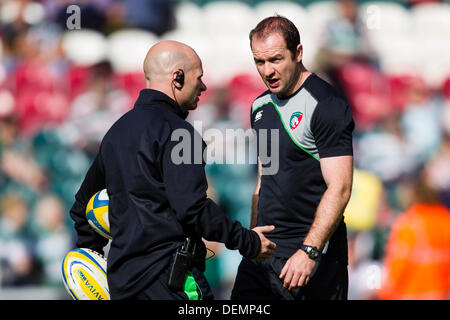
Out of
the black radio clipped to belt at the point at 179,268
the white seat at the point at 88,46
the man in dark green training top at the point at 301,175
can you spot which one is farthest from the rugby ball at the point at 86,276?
the white seat at the point at 88,46

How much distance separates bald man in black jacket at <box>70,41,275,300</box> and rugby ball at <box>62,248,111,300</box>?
7.9 inches

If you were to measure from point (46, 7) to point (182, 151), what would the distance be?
14.7 ft

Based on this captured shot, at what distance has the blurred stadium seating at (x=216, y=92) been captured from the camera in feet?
21.3

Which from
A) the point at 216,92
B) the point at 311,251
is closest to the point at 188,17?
the point at 216,92

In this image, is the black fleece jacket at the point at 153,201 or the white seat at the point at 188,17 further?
the white seat at the point at 188,17

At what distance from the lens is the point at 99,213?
10.9 ft

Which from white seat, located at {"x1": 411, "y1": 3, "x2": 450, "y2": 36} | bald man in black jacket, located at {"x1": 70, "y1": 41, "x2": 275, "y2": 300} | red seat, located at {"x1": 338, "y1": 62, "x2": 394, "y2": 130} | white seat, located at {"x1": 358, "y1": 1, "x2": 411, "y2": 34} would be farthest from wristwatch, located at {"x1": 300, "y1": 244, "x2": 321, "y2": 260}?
white seat, located at {"x1": 411, "y1": 3, "x2": 450, "y2": 36}

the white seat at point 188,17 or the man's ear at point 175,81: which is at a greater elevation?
the white seat at point 188,17

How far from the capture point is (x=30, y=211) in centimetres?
666

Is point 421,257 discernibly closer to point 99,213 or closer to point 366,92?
point 366,92

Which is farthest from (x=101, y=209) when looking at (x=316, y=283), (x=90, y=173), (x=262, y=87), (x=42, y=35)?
(x=42, y=35)

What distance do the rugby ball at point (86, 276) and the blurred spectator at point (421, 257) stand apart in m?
3.36

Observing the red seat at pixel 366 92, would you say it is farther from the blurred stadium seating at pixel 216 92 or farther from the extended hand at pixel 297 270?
the extended hand at pixel 297 270

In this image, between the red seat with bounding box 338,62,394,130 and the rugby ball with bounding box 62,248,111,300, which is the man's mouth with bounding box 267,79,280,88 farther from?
the red seat with bounding box 338,62,394,130
